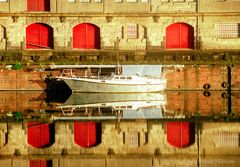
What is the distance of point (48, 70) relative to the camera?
35594 millimetres

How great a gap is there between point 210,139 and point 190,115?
536 cm

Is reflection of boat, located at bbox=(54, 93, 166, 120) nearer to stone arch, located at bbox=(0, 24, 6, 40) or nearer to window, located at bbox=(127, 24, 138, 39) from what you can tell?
window, located at bbox=(127, 24, 138, 39)

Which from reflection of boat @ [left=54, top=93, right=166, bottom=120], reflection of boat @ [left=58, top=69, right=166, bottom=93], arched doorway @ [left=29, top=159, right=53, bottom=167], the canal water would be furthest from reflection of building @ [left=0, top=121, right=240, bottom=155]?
reflection of boat @ [left=58, top=69, right=166, bottom=93]

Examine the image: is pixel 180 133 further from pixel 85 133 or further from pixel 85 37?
pixel 85 37

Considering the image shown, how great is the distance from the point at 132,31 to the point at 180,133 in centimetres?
1625

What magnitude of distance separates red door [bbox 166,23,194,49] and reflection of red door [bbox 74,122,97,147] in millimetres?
14848

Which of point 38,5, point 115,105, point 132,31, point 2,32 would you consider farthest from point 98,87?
point 2,32

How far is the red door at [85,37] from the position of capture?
3847cm

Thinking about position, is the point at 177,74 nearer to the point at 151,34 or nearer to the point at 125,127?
the point at 151,34

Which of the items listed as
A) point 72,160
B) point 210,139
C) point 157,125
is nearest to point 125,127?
point 157,125

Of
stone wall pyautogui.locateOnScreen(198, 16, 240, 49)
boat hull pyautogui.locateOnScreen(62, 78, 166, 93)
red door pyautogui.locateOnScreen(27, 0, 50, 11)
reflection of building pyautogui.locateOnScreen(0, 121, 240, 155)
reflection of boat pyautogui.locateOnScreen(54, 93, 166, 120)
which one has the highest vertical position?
red door pyautogui.locateOnScreen(27, 0, 50, 11)

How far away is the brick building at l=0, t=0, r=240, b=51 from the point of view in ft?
125

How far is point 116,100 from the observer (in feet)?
106

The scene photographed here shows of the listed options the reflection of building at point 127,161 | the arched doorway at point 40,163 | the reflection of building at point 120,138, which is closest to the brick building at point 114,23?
the reflection of building at point 120,138
